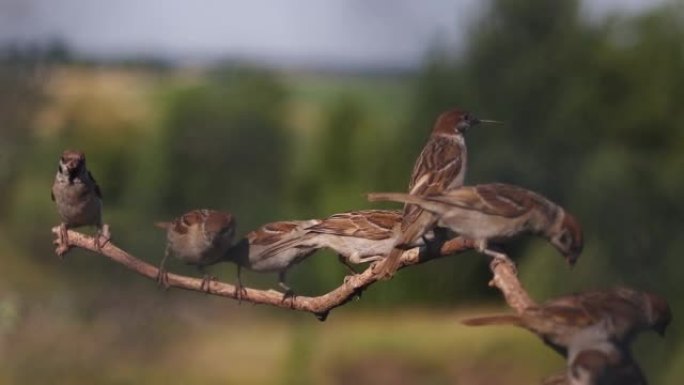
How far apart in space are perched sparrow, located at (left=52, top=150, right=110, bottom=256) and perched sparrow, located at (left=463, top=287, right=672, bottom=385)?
9.20ft

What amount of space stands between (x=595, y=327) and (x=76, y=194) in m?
3.31

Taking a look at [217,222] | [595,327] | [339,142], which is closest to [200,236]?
[217,222]

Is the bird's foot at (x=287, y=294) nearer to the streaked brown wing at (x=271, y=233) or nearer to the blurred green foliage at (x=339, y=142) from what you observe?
the streaked brown wing at (x=271, y=233)

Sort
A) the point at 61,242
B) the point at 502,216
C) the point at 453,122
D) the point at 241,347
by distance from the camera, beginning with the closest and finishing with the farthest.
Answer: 1. the point at 502,216
2. the point at 61,242
3. the point at 453,122
4. the point at 241,347

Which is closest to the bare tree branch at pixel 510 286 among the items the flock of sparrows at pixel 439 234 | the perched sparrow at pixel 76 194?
the flock of sparrows at pixel 439 234

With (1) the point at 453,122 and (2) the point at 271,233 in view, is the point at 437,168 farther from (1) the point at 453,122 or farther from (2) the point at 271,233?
(2) the point at 271,233

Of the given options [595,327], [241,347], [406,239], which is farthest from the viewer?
[241,347]

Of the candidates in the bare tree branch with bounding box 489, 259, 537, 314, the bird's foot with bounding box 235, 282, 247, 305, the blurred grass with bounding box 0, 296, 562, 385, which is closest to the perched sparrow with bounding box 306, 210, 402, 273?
the bird's foot with bounding box 235, 282, 247, 305

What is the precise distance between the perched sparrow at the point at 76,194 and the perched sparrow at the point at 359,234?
0.92 meters

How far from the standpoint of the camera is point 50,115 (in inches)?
1463

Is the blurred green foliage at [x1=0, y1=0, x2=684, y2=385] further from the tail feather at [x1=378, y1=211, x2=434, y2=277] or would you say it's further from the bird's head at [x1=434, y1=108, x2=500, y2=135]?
the tail feather at [x1=378, y1=211, x2=434, y2=277]

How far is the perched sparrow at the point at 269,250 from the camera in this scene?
259 inches

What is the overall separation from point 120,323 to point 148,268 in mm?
21189

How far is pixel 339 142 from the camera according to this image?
45.4 meters
